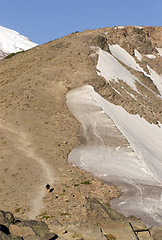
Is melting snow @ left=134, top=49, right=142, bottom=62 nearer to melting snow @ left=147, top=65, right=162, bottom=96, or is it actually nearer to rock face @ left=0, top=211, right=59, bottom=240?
melting snow @ left=147, top=65, right=162, bottom=96

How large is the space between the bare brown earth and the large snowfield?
1.43 meters

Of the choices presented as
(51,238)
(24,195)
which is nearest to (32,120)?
(24,195)

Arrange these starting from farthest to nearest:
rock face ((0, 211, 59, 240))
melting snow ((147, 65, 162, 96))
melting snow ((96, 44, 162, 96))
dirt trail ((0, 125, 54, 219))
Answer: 1. melting snow ((147, 65, 162, 96))
2. melting snow ((96, 44, 162, 96))
3. dirt trail ((0, 125, 54, 219))
4. rock face ((0, 211, 59, 240))

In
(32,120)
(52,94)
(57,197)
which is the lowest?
(57,197)

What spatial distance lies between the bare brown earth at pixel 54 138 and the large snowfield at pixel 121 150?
4.69 ft

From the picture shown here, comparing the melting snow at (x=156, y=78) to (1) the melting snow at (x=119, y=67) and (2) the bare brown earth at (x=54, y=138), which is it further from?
(2) the bare brown earth at (x=54, y=138)

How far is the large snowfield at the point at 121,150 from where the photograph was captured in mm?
23688

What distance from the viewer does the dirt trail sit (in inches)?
850

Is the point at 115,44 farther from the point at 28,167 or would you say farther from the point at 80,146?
the point at 28,167

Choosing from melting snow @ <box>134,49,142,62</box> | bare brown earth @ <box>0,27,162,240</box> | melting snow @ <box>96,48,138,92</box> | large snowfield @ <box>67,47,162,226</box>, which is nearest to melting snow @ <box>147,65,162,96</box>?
melting snow @ <box>134,49,142,62</box>

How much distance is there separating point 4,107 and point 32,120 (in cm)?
612

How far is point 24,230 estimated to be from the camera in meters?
14.5

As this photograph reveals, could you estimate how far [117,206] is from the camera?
22656 millimetres

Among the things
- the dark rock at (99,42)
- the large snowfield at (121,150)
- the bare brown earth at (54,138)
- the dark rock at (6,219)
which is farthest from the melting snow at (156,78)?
the dark rock at (6,219)
